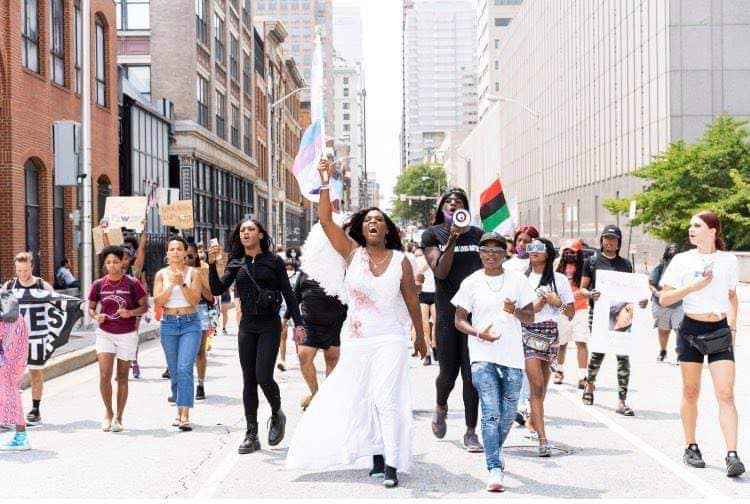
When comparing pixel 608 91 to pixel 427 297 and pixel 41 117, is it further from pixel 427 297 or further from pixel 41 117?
pixel 427 297

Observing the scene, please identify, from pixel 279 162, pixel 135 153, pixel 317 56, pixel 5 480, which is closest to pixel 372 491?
pixel 5 480

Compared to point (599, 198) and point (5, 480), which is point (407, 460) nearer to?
point (5, 480)

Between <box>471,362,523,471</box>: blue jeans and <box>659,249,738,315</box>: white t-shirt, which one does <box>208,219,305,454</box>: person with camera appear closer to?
<box>471,362,523,471</box>: blue jeans

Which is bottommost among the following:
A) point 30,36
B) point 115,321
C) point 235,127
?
point 115,321

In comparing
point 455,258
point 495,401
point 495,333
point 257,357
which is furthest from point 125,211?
point 495,401

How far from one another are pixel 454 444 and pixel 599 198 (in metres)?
58.5

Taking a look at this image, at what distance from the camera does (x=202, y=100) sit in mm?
44844

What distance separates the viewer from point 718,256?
7.25 metres

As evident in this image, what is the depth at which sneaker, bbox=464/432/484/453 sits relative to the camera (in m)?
8.01

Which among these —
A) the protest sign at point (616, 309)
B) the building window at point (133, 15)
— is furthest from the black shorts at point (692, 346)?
the building window at point (133, 15)

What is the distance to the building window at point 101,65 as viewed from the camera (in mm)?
31047

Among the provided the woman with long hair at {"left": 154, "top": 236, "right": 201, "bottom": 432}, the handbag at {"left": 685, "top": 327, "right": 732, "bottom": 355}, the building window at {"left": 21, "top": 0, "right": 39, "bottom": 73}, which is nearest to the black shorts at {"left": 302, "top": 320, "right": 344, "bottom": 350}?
the woman with long hair at {"left": 154, "top": 236, "right": 201, "bottom": 432}

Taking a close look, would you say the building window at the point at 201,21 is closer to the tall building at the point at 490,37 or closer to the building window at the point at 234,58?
the building window at the point at 234,58

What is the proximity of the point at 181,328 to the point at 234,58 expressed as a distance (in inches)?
1795
